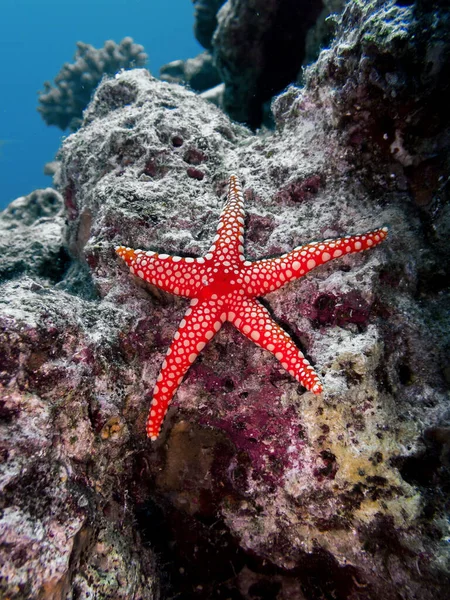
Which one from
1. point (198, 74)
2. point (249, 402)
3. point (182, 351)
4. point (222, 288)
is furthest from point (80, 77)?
point (249, 402)

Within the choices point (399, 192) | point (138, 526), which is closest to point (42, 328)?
point (138, 526)

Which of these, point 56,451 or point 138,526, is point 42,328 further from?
point 138,526

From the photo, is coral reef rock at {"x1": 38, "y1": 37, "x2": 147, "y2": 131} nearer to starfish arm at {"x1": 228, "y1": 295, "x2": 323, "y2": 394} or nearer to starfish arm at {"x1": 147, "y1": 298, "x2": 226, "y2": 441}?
starfish arm at {"x1": 147, "y1": 298, "x2": 226, "y2": 441}

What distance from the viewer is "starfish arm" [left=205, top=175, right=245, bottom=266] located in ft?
12.9

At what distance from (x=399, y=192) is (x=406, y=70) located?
1.29 metres

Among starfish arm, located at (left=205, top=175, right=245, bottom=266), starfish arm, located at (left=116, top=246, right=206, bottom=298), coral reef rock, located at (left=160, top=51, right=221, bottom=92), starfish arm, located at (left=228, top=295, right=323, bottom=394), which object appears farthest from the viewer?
coral reef rock, located at (left=160, top=51, right=221, bottom=92)

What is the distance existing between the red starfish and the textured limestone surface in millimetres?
288

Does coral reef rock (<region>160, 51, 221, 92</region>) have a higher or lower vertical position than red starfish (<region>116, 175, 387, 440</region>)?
higher

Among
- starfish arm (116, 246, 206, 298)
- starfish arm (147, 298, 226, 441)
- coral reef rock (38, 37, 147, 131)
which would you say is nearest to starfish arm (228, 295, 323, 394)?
starfish arm (147, 298, 226, 441)

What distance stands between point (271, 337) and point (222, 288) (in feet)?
2.57

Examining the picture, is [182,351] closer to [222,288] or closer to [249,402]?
[222,288]

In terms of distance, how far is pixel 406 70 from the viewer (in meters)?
3.59

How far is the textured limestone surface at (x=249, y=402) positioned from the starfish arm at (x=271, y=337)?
259mm

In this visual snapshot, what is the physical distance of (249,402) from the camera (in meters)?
3.70
